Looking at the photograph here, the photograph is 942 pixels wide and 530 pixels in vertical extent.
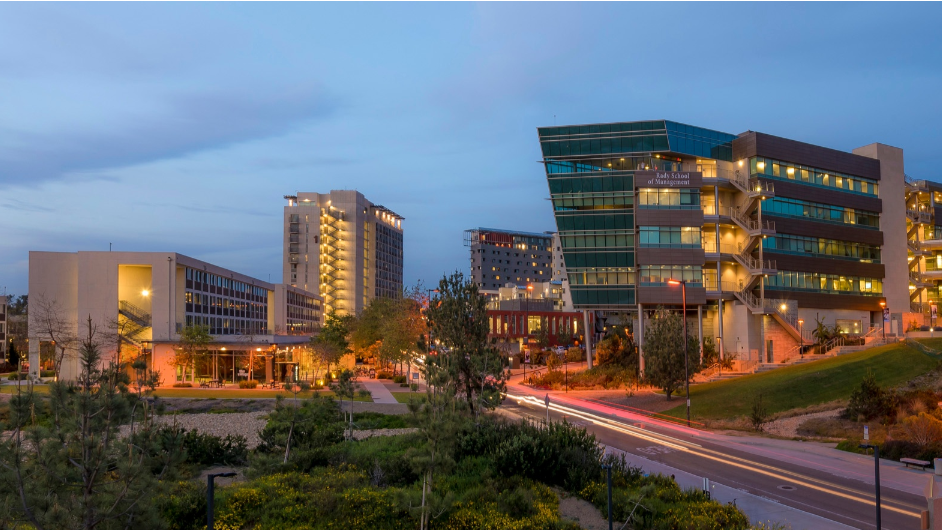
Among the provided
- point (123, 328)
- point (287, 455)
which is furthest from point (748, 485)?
point (123, 328)

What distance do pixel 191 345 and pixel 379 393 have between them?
1599cm

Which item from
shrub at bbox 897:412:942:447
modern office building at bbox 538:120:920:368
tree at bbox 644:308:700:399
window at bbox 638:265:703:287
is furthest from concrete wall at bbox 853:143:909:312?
shrub at bbox 897:412:942:447

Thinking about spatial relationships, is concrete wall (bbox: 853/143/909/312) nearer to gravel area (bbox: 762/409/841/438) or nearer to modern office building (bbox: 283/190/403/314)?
gravel area (bbox: 762/409/841/438)

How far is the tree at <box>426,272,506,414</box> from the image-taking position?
2470cm

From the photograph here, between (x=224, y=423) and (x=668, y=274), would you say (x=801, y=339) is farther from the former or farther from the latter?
(x=224, y=423)

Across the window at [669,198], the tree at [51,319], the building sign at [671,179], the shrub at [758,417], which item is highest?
the building sign at [671,179]

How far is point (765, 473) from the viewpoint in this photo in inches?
1032

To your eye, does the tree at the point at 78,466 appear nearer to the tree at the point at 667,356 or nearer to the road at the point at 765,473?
the road at the point at 765,473

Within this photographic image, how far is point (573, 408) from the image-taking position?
1919 inches

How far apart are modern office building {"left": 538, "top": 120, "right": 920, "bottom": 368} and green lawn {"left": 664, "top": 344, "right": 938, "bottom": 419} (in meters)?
14.1

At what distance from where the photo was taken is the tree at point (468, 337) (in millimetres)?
24703

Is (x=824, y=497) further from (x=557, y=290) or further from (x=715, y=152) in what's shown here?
(x=557, y=290)

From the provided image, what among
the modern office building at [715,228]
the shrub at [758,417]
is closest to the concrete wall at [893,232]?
the modern office building at [715,228]

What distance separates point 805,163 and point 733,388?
32.8m
